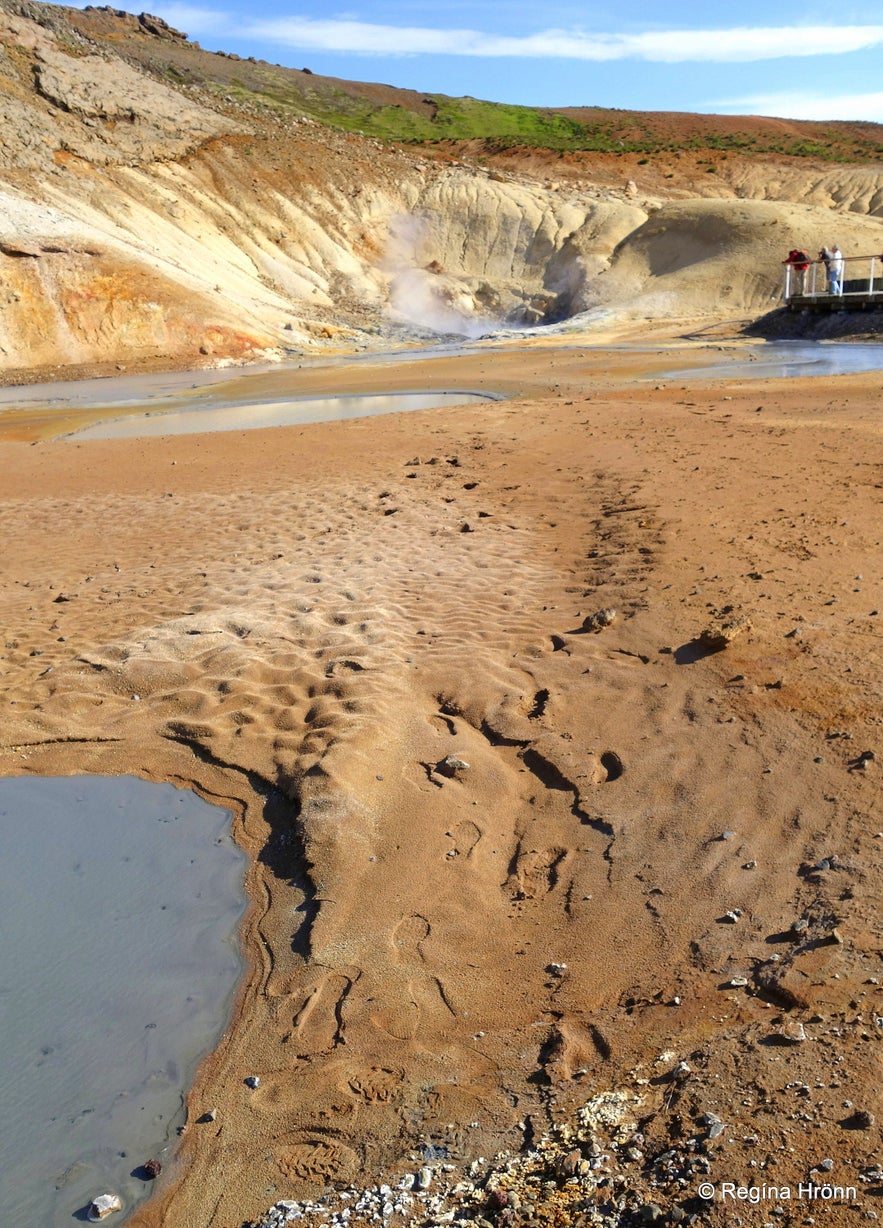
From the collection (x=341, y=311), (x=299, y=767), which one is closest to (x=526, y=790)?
(x=299, y=767)

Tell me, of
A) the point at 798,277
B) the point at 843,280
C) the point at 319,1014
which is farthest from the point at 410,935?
the point at 798,277

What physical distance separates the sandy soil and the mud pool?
16 cm

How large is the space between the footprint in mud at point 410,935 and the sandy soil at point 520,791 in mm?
20

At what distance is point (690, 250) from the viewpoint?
1523 inches

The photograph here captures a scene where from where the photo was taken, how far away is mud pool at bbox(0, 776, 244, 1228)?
344 centimetres

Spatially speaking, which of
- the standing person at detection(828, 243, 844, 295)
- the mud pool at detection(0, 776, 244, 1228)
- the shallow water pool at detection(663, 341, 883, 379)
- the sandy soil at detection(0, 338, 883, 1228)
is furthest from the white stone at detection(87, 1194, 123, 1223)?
the standing person at detection(828, 243, 844, 295)

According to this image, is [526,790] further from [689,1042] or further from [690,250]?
[690,250]

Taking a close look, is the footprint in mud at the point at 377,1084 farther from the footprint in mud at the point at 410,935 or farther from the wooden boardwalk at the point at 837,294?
the wooden boardwalk at the point at 837,294

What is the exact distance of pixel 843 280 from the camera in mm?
29703

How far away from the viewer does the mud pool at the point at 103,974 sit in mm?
3443

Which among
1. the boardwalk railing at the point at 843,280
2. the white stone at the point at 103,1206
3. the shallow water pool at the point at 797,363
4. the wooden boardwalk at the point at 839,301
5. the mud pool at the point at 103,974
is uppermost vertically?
the boardwalk railing at the point at 843,280

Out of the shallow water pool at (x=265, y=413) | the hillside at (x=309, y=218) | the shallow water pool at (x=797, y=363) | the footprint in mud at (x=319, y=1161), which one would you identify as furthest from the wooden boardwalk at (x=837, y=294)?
the footprint in mud at (x=319, y=1161)

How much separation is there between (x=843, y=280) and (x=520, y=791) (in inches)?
1133

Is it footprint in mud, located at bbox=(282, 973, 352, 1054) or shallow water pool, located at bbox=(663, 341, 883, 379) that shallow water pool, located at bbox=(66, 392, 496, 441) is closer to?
shallow water pool, located at bbox=(663, 341, 883, 379)
